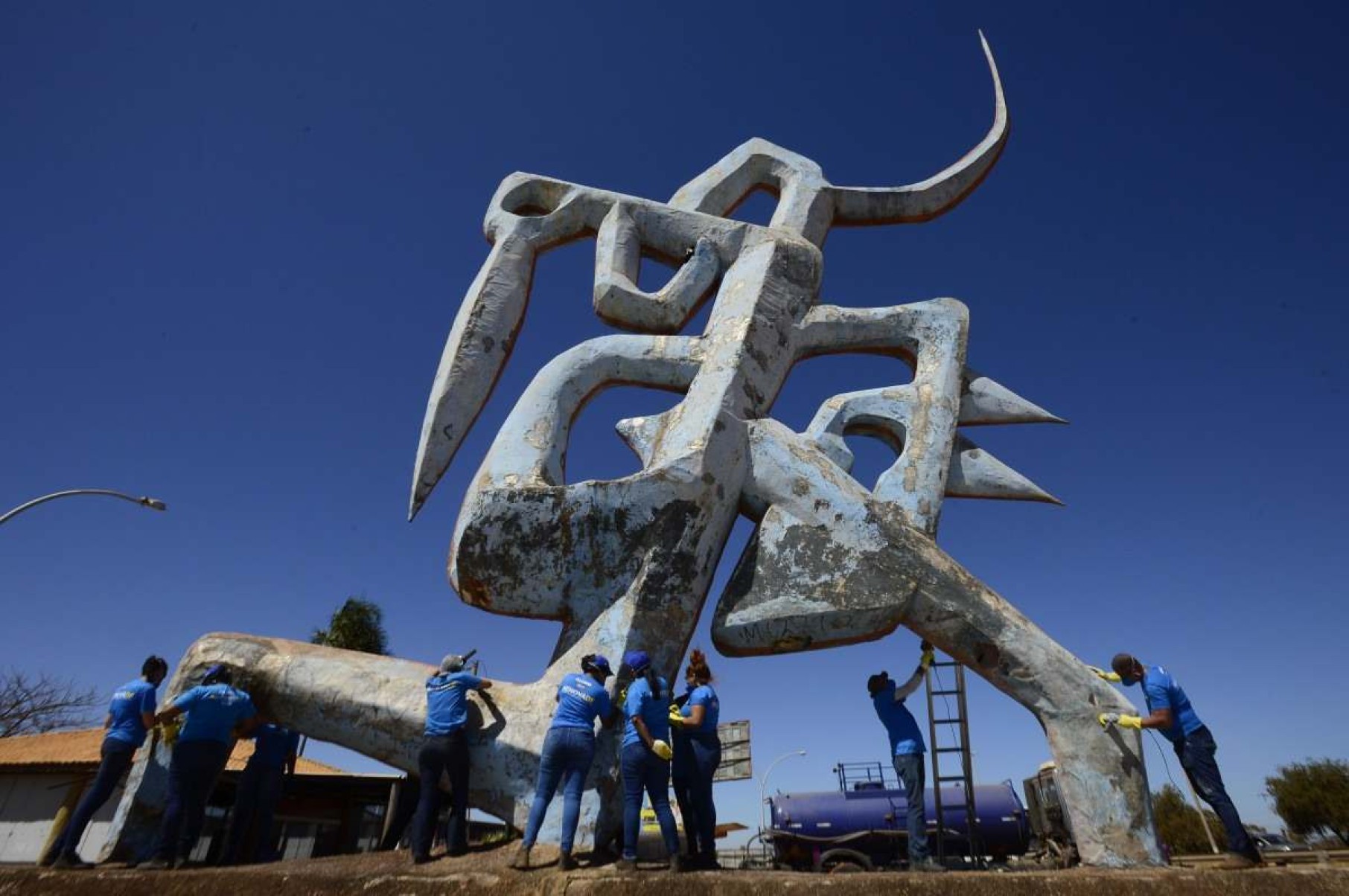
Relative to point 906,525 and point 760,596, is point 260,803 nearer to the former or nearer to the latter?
point 760,596

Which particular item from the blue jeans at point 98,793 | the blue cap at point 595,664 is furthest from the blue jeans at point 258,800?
the blue cap at point 595,664

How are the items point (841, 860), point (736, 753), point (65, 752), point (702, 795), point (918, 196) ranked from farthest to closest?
point (65, 752), point (736, 753), point (841, 860), point (918, 196), point (702, 795)

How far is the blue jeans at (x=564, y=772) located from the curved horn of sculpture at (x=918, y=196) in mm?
7035

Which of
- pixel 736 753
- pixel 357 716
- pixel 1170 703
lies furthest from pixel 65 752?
pixel 1170 703

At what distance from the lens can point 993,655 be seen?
588 cm

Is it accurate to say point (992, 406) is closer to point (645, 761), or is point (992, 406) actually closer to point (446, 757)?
point (645, 761)

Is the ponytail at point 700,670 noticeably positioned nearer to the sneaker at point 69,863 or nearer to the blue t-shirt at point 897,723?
the blue t-shirt at point 897,723

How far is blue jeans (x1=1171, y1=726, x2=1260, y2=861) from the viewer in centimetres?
478

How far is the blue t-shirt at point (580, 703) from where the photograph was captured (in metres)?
4.87

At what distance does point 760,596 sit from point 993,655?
74.1 inches

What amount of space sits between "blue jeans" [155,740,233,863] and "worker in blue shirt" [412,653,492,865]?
141 centimetres

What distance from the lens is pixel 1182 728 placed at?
5.26 meters

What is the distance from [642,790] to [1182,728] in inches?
151

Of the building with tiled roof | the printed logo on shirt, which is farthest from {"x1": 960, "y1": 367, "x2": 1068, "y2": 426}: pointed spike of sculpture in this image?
the building with tiled roof
